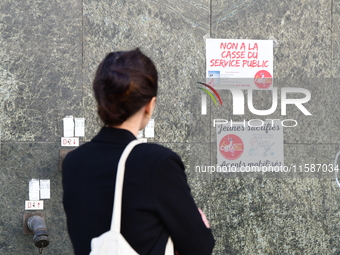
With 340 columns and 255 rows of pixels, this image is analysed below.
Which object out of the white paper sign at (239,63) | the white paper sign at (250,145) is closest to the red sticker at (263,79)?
the white paper sign at (239,63)

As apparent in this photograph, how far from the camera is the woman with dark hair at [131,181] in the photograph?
1468 mm

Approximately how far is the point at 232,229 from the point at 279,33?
1834mm

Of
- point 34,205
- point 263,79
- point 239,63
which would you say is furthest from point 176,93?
point 34,205

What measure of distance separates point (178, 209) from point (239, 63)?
123 inches

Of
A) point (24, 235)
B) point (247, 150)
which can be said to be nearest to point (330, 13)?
point (247, 150)

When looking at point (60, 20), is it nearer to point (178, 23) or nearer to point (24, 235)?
point (178, 23)

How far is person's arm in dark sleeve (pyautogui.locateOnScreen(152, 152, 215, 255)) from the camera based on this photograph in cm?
147

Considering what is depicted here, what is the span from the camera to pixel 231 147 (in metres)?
4.45

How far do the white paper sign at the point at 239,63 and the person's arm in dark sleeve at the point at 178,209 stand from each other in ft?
9.59

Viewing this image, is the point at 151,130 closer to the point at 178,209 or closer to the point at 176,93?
the point at 176,93

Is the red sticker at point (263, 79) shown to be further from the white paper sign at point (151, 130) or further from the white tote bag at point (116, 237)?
the white tote bag at point (116, 237)

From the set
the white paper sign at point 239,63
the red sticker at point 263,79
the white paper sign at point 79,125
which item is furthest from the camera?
the red sticker at point 263,79

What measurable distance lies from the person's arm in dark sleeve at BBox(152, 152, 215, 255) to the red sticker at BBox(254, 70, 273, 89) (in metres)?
3.09

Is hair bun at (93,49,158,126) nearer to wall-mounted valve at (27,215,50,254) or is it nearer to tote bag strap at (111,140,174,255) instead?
tote bag strap at (111,140,174,255)
